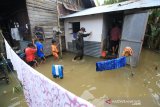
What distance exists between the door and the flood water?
85cm

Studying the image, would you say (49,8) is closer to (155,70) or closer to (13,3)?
(13,3)

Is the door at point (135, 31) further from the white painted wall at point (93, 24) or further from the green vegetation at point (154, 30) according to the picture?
the green vegetation at point (154, 30)

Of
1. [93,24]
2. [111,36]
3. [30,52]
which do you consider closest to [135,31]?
[111,36]

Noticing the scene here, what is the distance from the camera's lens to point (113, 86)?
4.01 m

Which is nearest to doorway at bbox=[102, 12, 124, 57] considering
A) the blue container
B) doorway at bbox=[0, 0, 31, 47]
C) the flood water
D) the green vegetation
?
the flood water

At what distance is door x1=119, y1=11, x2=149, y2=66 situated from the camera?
4889mm

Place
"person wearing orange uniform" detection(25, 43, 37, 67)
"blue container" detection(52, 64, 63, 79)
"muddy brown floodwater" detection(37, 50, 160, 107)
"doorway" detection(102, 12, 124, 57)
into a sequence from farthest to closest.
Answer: "doorway" detection(102, 12, 124, 57) < "person wearing orange uniform" detection(25, 43, 37, 67) < "blue container" detection(52, 64, 63, 79) < "muddy brown floodwater" detection(37, 50, 160, 107)

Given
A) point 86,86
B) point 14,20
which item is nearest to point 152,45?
point 86,86

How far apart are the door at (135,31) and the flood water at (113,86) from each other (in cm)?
85

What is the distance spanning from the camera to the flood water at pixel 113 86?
3.23 m

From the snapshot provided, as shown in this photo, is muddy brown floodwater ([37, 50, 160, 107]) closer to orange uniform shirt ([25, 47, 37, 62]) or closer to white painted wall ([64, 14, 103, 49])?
orange uniform shirt ([25, 47, 37, 62])

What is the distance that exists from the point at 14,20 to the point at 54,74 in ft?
17.6

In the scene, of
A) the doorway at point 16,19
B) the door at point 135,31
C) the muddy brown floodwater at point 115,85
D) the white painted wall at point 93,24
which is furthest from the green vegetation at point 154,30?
the doorway at point 16,19

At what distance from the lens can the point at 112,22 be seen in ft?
25.9
